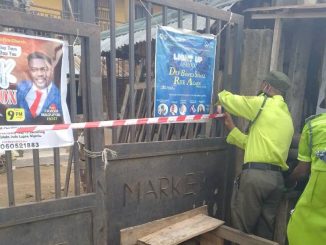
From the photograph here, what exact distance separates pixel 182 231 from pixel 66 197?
3.78 feet

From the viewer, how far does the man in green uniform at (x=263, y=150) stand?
10.8 feet

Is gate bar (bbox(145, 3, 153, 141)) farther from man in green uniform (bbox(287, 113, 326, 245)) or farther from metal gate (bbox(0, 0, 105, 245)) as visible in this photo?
man in green uniform (bbox(287, 113, 326, 245))

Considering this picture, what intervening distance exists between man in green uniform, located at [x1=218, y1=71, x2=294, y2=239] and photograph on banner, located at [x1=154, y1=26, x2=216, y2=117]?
25cm

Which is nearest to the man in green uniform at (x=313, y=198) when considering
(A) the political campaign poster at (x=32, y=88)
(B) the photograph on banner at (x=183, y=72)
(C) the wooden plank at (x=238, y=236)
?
(C) the wooden plank at (x=238, y=236)

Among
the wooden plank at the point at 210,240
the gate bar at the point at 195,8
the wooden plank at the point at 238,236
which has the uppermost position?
the gate bar at the point at 195,8

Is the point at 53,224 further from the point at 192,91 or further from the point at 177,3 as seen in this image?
the point at 177,3

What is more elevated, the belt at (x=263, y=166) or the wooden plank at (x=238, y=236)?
the belt at (x=263, y=166)

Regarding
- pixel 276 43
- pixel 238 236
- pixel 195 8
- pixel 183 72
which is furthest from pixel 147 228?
pixel 276 43

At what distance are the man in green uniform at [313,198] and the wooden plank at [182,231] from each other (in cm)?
82

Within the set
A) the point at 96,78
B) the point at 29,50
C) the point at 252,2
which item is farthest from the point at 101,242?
the point at 252,2

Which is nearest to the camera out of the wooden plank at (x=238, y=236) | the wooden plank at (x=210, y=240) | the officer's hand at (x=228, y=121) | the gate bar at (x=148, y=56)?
the gate bar at (x=148, y=56)

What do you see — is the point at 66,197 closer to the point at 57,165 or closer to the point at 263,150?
the point at 57,165

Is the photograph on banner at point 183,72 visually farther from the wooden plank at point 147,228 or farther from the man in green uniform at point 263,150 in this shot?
the wooden plank at point 147,228

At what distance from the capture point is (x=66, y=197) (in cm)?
261
